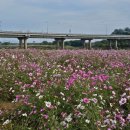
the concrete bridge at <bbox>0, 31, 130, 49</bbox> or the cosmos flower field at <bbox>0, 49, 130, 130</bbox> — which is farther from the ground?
the concrete bridge at <bbox>0, 31, 130, 49</bbox>

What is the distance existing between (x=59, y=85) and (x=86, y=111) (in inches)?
61.5

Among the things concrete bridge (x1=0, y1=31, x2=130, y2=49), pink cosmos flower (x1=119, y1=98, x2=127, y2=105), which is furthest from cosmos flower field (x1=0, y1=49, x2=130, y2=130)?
concrete bridge (x1=0, y1=31, x2=130, y2=49)

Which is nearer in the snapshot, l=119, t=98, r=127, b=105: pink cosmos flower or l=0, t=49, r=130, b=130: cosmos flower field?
l=0, t=49, r=130, b=130: cosmos flower field

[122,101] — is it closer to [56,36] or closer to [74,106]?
[74,106]

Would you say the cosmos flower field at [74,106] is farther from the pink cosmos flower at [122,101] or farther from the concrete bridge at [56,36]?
the concrete bridge at [56,36]

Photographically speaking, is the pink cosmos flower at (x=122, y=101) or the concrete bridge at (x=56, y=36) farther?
the concrete bridge at (x=56, y=36)

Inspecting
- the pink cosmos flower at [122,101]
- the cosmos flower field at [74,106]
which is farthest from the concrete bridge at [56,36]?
the pink cosmos flower at [122,101]

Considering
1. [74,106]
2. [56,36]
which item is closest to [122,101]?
[74,106]

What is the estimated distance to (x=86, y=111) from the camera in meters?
5.79

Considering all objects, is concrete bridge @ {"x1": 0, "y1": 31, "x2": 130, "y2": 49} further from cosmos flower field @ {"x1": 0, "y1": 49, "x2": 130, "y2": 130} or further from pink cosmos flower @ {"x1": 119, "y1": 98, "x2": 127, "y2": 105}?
pink cosmos flower @ {"x1": 119, "y1": 98, "x2": 127, "y2": 105}

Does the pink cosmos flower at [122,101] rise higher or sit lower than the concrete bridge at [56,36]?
lower

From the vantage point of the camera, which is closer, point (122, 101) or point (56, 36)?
point (122, 101)

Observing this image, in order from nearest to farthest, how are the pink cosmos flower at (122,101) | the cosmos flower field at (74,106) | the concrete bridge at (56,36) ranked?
the cosmos flower field at (74,106) → the pink cosmos flower at (122,101) → the concrete bridge at (56,36)

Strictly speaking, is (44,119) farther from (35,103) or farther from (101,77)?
(101,77)
